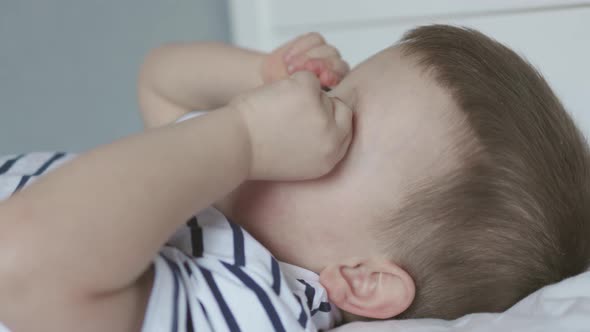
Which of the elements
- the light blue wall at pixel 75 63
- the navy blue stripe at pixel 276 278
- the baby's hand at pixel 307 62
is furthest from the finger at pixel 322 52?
the light blue wall at pixel 75 63

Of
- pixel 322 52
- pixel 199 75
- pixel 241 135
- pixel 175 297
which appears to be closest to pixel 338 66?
pixel 322 52

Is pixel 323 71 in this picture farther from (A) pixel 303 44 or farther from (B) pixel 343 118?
(B) pixel 343 118

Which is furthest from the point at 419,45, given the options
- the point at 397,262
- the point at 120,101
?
the point at 120,101

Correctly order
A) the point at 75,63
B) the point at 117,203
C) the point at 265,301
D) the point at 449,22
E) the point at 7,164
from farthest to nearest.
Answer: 1. the point at 75,63
2. the point at 449,22
3. the point at 7,164
4. the point at 265,301
5. the point at 117,203

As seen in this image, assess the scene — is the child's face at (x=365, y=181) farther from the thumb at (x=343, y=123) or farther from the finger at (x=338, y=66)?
the finger at (x=338, y=66)

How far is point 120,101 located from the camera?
1521mm

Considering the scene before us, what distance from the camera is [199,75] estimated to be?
1.05m

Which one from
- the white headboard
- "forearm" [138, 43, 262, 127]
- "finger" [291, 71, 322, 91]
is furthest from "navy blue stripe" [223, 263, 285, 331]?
the white headboard

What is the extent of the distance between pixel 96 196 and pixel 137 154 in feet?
0.19

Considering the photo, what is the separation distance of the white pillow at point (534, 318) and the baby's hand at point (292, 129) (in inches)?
7.4

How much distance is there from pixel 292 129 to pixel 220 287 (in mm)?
170

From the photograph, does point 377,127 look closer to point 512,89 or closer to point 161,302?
point 512,89

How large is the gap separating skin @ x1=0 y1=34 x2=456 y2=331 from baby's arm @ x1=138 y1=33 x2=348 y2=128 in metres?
0.11

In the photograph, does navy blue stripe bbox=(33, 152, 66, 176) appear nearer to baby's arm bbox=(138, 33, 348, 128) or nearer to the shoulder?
the shoulder
